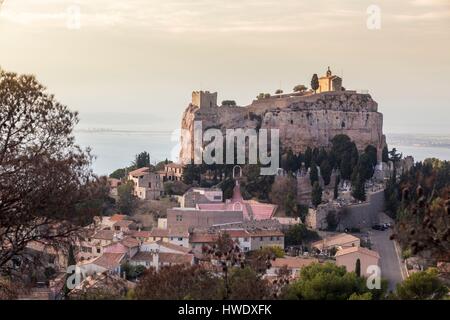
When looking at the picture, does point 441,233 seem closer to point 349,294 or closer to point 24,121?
point 24,121

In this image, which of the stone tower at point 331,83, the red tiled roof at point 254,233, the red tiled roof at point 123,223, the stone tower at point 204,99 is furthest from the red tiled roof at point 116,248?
the stone tower at point 331,83

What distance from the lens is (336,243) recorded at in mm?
18078

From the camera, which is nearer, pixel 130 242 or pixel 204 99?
pixel 130 242

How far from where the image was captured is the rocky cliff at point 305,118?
26500 mm

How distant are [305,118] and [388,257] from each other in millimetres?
10271

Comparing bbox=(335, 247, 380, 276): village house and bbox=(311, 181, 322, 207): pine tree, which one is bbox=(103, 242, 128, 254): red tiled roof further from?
bbox=(311, 181, 322, 207): pine tree

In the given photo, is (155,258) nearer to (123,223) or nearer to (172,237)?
(172,237)

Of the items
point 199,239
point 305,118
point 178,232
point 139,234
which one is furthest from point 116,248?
point 305,118

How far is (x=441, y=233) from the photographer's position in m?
4.50

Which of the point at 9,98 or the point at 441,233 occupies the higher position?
the point at 9,98

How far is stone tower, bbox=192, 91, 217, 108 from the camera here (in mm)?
26531
